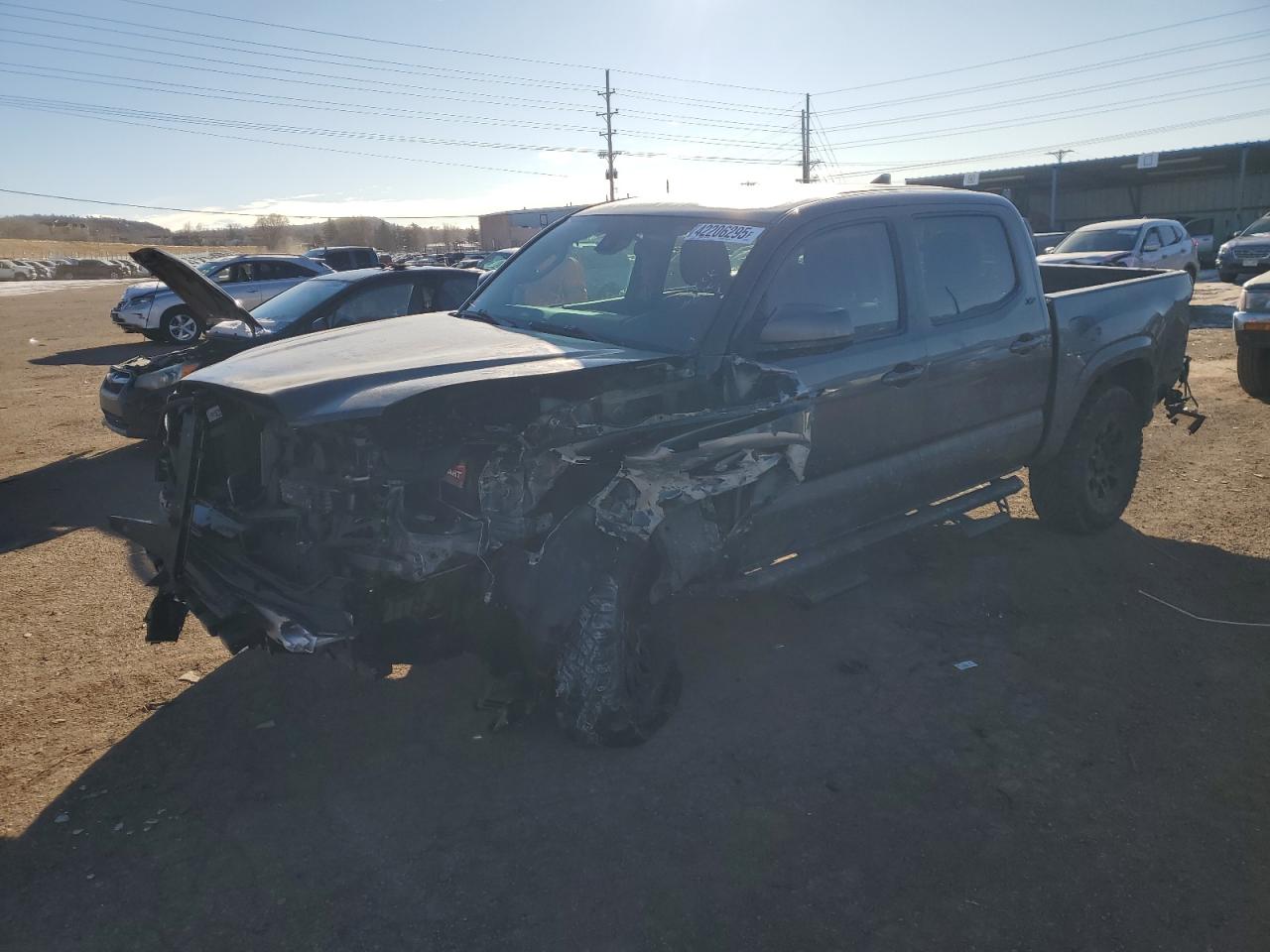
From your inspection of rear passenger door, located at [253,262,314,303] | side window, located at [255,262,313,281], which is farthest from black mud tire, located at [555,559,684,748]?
side window, located at [255,262,313,281]

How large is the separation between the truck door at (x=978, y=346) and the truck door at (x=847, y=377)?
0.63 ft

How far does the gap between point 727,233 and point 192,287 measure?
9.63 feet

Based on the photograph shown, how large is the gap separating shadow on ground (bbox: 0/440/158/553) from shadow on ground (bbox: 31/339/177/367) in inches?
276

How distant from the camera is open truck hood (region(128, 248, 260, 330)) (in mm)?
4621

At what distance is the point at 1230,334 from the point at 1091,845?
14.2m

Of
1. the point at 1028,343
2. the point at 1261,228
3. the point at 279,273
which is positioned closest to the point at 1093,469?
the point at 1028,343

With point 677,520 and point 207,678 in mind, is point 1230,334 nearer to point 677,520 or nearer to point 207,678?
point 677,520

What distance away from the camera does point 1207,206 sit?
41281 mm

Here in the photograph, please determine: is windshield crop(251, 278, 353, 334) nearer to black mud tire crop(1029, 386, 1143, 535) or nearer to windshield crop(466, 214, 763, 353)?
windshield crop(466, 214, 763, 353)

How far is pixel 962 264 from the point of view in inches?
191

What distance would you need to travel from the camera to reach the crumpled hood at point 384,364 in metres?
3.09

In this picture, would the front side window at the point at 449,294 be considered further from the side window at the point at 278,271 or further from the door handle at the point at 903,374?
the side window at the point at 278,271

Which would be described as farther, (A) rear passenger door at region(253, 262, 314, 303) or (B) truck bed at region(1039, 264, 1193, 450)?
(A) rear passenger door at region(253, 262, 314, 303)

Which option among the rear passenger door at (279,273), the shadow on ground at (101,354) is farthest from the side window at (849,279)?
the rear passenger door at (279,273)
